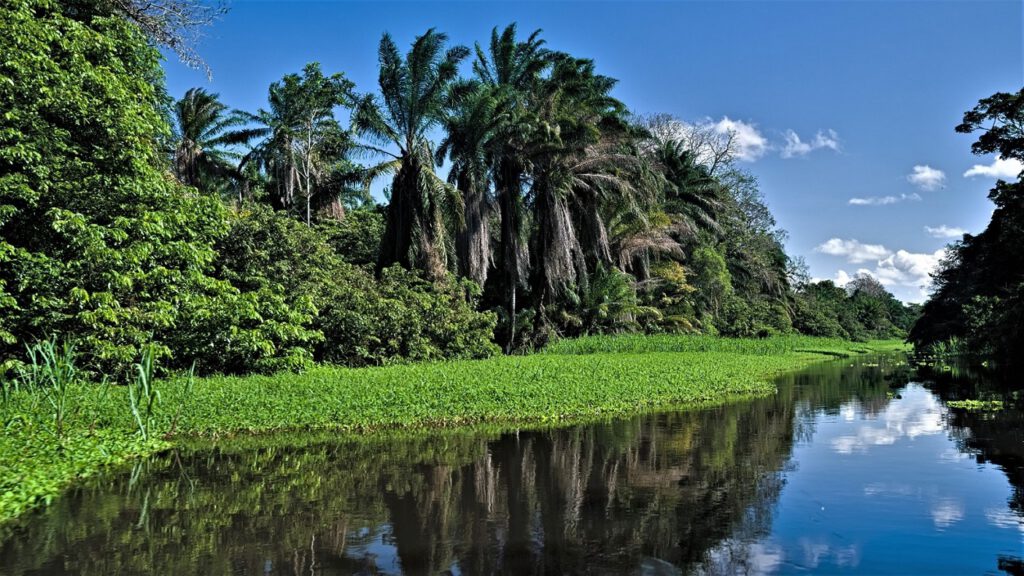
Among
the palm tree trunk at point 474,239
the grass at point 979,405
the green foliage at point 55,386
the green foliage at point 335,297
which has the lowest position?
the grass at point 979,405

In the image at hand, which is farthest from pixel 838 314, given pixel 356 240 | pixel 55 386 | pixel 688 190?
pixel 55 386

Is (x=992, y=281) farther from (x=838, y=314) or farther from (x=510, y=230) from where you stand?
(x=838, y=314)

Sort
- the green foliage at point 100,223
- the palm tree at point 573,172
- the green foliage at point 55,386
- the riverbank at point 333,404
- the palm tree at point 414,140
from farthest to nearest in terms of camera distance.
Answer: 1. the palm tree at point 573,172
2. the palm tree at point 414,140
3. the green foliage at point 100,223
4. the green foliage at point 55,386
5. the riverbank at point 333,404

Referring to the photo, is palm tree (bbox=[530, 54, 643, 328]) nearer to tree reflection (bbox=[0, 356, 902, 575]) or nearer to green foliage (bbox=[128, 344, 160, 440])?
tree reflection (bbox=[0, 356, 902, 575])

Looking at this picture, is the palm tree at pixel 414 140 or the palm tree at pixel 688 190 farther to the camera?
the palm tree at pixel 688 190

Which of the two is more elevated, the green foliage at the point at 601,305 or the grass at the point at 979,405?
the green foliage at the point at 601,305

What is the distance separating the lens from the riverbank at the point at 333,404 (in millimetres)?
7762

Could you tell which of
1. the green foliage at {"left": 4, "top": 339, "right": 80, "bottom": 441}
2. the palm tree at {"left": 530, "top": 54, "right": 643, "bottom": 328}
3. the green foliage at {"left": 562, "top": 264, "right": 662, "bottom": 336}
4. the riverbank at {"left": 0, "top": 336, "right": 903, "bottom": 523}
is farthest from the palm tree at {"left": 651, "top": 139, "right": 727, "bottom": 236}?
the green foliage at {"left": 4, "top": 339, "right": 80, "bottom": 441}

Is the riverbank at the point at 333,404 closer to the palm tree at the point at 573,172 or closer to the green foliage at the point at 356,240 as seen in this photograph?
the palm tree at the point at 573,172

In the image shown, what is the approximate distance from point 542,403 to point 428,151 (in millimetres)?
11774

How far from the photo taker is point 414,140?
21.2m

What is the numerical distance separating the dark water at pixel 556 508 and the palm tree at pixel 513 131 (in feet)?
47.6

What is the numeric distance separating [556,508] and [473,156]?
58.5 feet

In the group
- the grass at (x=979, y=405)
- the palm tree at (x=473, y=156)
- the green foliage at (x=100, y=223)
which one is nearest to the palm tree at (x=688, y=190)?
the palm tree at (x=473, y=156)
